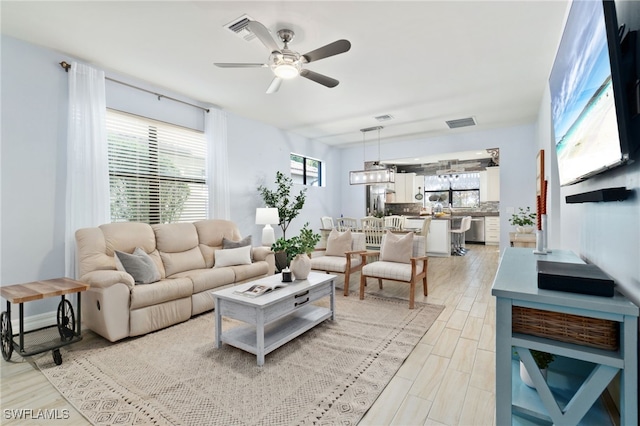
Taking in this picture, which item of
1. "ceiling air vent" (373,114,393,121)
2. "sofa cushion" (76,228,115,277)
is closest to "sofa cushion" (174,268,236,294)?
"sofa cushion" (76,228,115,277)

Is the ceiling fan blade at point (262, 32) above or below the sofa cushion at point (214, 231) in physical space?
above

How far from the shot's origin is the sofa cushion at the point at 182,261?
11.7ft

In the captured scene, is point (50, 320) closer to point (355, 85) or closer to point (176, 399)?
point (176, 399)

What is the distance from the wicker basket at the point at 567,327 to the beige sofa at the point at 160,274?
295 centimetres

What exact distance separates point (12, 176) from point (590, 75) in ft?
14.6

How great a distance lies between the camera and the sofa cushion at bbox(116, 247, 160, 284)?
301cm

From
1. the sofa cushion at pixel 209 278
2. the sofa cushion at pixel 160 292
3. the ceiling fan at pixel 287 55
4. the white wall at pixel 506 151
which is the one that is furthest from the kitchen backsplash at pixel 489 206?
the sofa cushion at pixel 160 292

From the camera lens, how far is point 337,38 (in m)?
2.82

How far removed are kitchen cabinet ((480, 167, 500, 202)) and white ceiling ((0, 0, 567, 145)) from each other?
4.25m

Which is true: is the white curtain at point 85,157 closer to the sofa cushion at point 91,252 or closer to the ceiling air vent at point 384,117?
the sofa cushion at point 91,252

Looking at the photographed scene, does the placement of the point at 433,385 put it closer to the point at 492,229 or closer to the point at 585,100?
the point at 585,100

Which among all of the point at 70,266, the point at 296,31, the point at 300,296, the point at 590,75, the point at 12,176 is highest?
the point at 296,31

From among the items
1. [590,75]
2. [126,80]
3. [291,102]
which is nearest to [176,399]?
[590,75]

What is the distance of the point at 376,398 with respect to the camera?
187 cm
